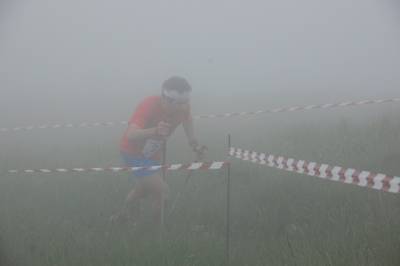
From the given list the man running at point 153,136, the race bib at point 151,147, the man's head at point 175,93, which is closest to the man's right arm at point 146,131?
the man running at point 153,136

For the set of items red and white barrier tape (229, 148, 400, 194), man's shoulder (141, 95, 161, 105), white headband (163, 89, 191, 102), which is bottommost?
red and white barrier tape (229, 148, 400, 194)

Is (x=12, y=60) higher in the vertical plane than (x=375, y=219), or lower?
higher

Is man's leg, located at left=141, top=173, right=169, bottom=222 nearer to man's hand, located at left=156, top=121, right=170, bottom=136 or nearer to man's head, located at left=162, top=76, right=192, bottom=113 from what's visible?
man's hand, located at left=156, top=121, right=170, bottom=136

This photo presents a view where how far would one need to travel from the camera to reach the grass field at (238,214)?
390cm

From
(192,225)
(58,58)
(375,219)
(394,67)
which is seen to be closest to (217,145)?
(192,225)

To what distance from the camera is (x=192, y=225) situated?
4.98 m

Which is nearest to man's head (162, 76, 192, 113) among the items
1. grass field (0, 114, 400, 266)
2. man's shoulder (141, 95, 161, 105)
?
man's shoulder (141, 95, 161, 105)

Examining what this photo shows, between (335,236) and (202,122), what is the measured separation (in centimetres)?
1016

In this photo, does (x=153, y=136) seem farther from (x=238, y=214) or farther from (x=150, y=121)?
(x=238, y=214)

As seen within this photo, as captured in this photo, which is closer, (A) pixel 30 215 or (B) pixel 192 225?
(B) pixel 192 225

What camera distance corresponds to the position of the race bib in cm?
552

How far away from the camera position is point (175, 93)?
17.3 feet

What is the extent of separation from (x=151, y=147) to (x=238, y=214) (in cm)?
139

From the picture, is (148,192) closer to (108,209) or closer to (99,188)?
(108,209)
